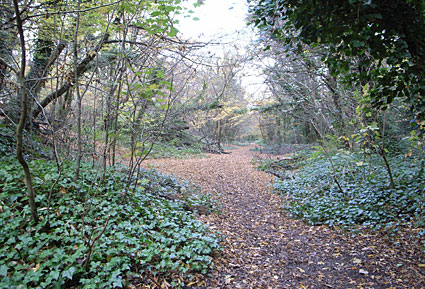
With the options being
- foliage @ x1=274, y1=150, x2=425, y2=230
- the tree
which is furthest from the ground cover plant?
the tree

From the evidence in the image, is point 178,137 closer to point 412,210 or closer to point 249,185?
point 249,185

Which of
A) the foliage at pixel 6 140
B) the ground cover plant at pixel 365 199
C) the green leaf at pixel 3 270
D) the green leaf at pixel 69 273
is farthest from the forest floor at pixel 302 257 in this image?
the foliage at pixel 6 140

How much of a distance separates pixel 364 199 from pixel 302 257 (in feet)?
7.04

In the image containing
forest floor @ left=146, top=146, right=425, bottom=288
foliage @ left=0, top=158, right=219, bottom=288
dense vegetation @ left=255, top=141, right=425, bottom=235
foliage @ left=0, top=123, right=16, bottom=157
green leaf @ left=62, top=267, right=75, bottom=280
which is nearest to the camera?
green leaf @ left=62, top=267, right=75, bottom=280

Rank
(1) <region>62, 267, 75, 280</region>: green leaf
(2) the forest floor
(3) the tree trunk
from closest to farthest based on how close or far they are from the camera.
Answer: (3) the tree trunk → (1) <region>62, 267, 75, 280</region>: green leaf → (2) the forest floor

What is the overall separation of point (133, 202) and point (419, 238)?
4429mm

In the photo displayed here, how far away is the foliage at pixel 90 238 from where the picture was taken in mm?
2521

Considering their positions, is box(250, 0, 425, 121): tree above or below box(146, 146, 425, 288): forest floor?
above

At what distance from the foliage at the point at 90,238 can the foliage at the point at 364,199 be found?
8.70 feet

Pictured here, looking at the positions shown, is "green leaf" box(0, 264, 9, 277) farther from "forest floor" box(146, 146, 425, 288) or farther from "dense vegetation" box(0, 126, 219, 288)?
"forest floor" box(146, 146, 425, 288)

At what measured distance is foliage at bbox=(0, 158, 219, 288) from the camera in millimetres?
2521

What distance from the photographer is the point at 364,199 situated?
4910 millimetres

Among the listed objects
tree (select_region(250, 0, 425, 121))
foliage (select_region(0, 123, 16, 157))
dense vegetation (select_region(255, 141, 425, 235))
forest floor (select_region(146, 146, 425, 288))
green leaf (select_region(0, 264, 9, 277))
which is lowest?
forest floor (select_region(146, 146, 425, 288))

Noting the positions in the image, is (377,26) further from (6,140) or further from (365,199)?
(6,140)
